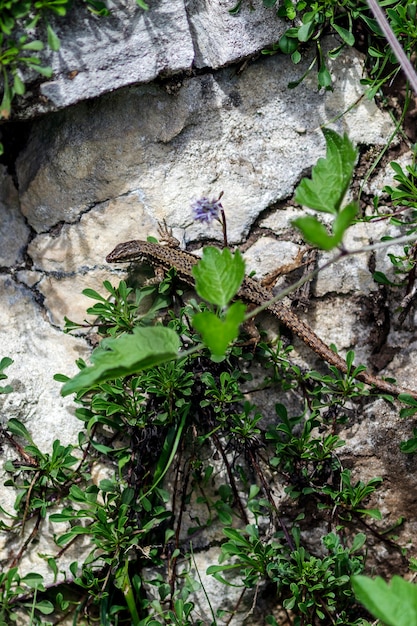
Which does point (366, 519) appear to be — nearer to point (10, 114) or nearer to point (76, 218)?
point (76, 218)

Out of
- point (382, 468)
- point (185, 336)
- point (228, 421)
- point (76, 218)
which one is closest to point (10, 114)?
point (76, 218)

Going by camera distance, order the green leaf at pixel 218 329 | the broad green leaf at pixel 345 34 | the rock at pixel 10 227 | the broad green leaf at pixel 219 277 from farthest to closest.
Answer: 1. the rock at pixel 10 227
2. the broad green leaf at pixel 345 34
3. the broad green leaf at pixel 219 277
4. the green leaf at pixel 218 329

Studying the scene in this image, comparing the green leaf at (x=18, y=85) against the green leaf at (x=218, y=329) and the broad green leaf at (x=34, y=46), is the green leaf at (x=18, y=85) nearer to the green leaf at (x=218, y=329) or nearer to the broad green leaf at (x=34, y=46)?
the broad green leaf at (x=34, y=46)

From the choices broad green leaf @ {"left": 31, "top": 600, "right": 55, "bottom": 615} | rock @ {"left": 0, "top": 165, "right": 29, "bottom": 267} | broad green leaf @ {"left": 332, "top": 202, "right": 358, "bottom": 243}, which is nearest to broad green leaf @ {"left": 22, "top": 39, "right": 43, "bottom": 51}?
rock @ {"left": 0, "top": 165, "right": 29, "bottom": 267}

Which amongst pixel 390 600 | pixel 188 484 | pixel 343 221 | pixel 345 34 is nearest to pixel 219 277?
pixel 343 221

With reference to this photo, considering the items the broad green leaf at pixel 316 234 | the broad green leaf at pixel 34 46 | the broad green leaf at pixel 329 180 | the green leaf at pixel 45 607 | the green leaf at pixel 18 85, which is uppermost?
the broad green leaf at pixel 34 46

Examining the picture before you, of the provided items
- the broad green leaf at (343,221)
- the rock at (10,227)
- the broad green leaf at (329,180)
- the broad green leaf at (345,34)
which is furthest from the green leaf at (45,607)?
the broad green leaf at (345,34)

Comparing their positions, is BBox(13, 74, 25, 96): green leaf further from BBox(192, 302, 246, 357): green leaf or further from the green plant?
BBox(192, 302, 246, 357): green leaf
